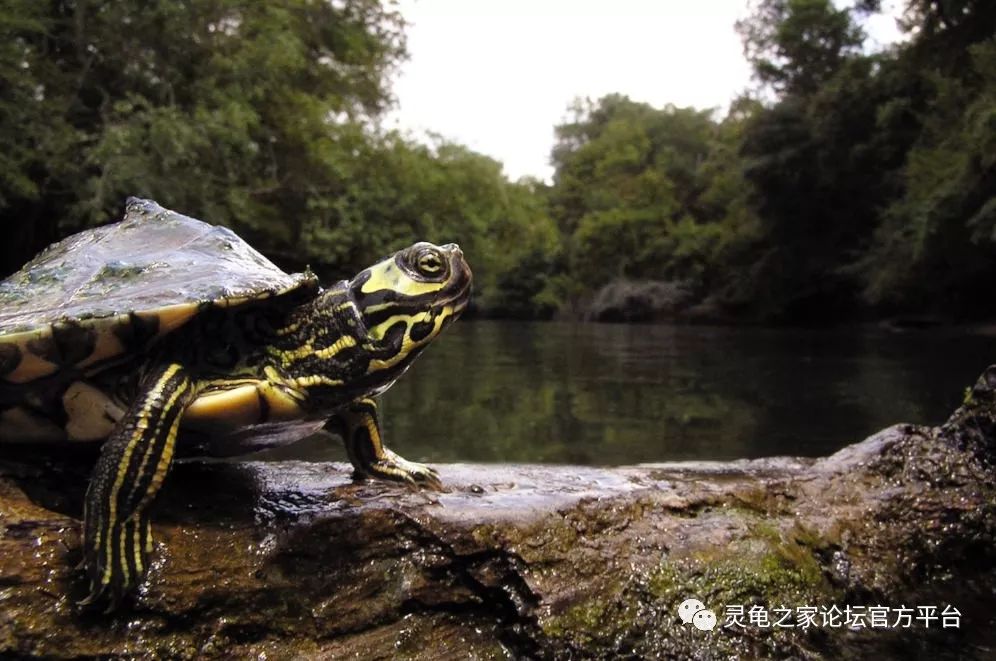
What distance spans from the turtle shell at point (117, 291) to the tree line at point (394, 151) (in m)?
10.1

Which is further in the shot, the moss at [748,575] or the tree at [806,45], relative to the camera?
the tree at [806,45]

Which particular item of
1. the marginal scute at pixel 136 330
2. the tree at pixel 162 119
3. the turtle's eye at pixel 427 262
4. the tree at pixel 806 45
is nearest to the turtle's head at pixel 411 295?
the turtle's eye at pixel 427 262

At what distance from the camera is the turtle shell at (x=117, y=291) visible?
1.85 m

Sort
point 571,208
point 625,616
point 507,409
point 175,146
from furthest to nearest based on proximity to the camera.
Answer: point 571,208 < point 175,146 < point 507,409 < point 625,616

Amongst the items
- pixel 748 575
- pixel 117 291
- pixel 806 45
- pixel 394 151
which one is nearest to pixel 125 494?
pixel 117 291

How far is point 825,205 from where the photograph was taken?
2602 cm

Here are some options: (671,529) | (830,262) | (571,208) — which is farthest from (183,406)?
(571,208)

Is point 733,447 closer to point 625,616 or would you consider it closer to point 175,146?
point 625,616

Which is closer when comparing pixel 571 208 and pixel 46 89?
pixel 46 89

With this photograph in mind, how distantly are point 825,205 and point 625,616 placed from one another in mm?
26499

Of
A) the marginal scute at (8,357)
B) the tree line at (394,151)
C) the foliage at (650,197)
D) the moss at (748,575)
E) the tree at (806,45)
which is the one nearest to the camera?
the marginal scute at (8,357)

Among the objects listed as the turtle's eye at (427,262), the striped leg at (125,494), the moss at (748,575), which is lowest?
the moss at (748,575)

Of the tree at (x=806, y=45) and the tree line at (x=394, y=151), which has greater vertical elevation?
the tree at (x=806, y=45)

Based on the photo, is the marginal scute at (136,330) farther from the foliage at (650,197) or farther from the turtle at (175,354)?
the foliage at (650,197)
